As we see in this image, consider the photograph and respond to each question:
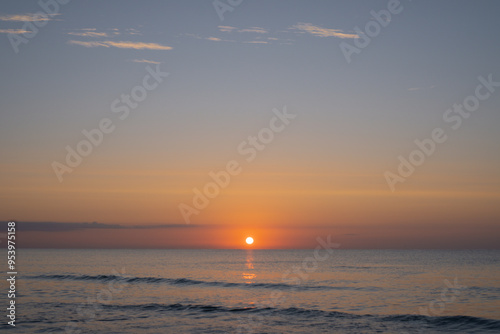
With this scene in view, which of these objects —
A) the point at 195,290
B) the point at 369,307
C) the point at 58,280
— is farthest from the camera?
the point at 58,280

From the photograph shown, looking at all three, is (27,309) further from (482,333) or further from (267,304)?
(482,333)

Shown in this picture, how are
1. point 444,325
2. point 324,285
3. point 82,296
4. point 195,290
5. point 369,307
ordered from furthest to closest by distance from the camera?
point 324,285
point 195,290
point 82,296
point 369,307
point 444,325

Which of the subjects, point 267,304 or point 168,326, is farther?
point 267,304

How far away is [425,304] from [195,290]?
2461 cm

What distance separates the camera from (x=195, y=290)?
5178 centimetres

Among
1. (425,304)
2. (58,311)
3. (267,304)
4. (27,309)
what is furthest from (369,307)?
(27,309)

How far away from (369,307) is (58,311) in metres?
25.1

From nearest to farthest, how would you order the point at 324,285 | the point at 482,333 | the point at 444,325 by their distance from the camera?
the point at 482,333
the point at 444,325
the point at 324,285

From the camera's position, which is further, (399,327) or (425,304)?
(425,304)

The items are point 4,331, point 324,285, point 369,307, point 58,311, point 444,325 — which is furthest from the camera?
point 324,285

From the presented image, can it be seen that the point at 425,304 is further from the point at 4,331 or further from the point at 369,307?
the point at 4,331

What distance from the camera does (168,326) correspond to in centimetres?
3044

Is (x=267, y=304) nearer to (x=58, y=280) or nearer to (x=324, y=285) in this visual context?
(x=324, y=285)

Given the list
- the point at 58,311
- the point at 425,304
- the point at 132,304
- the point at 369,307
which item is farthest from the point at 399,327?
the point at 58,311
